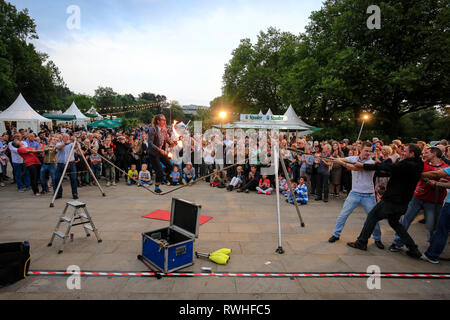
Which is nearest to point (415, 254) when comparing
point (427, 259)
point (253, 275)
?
point (427, 259)

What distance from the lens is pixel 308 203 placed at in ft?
27.7

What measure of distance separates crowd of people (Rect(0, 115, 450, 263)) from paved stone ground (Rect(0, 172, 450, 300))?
0.69 metres

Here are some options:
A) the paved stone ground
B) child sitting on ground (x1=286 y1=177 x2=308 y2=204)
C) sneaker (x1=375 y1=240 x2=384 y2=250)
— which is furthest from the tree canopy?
sneaker (x1=375 y1=240 x2=384 y2=250)

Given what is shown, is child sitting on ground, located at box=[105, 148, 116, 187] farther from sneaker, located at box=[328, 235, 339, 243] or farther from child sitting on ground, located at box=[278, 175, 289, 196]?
sneaker, located at box=[328, 235, 339, 243]

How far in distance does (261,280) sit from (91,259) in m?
3.07

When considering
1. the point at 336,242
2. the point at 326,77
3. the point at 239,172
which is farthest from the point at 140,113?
the point at 336,242

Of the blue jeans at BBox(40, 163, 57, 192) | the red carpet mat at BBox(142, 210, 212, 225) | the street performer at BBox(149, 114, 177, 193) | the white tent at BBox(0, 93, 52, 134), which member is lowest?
the red carpet mat at BBox(142, 210, 212, 225)

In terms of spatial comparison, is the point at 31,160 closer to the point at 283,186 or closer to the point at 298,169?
the point at 283,186

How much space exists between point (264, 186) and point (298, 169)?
173 centimetres

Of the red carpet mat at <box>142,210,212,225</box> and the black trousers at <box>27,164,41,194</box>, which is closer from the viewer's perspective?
the red carpet mat at <box>142,210,212,225</box>

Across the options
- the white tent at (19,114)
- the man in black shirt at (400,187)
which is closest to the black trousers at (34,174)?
the man in black shirt at (400,187)

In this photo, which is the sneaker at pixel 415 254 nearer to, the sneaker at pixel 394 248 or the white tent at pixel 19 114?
the sneaker at pixel 394 248

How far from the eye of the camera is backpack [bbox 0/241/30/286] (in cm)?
343
